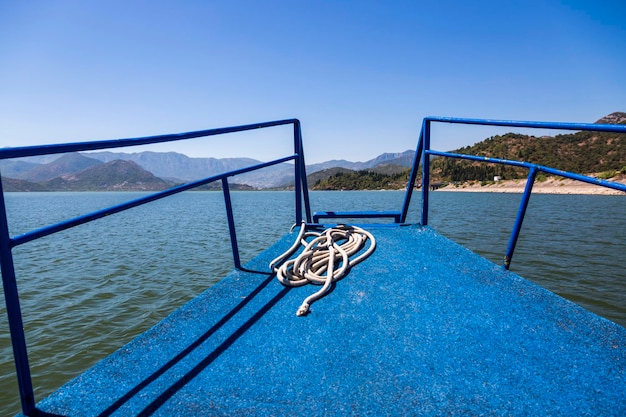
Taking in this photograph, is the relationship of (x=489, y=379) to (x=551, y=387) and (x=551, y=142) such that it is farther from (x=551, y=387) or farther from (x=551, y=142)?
(x=551, y=142)

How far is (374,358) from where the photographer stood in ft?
5.77

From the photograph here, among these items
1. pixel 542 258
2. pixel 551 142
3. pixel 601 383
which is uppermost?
pixel 551 142

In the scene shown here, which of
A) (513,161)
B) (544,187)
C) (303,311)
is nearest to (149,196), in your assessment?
(303,311)

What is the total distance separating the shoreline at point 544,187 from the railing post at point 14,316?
→ 64158 millimetres

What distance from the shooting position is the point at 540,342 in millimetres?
1838

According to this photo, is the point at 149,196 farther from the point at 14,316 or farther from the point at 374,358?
the point at 374,358

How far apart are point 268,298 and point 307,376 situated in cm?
93

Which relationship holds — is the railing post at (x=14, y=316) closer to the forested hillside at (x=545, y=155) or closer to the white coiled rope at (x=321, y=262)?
the white coiled rope at (x=321, y=262)

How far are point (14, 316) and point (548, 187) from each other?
288 feet

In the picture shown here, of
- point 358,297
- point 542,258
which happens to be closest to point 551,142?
point 542,258

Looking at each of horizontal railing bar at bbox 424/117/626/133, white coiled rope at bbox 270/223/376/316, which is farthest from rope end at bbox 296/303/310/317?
horizontal railing bar at bbox 424/117/626/133

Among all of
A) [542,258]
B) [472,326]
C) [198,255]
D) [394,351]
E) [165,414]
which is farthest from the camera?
[198,255]

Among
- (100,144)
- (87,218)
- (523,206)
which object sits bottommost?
(523,206)

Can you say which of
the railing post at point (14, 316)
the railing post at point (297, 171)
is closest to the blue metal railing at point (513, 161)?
the railing post at point (297, 171)
